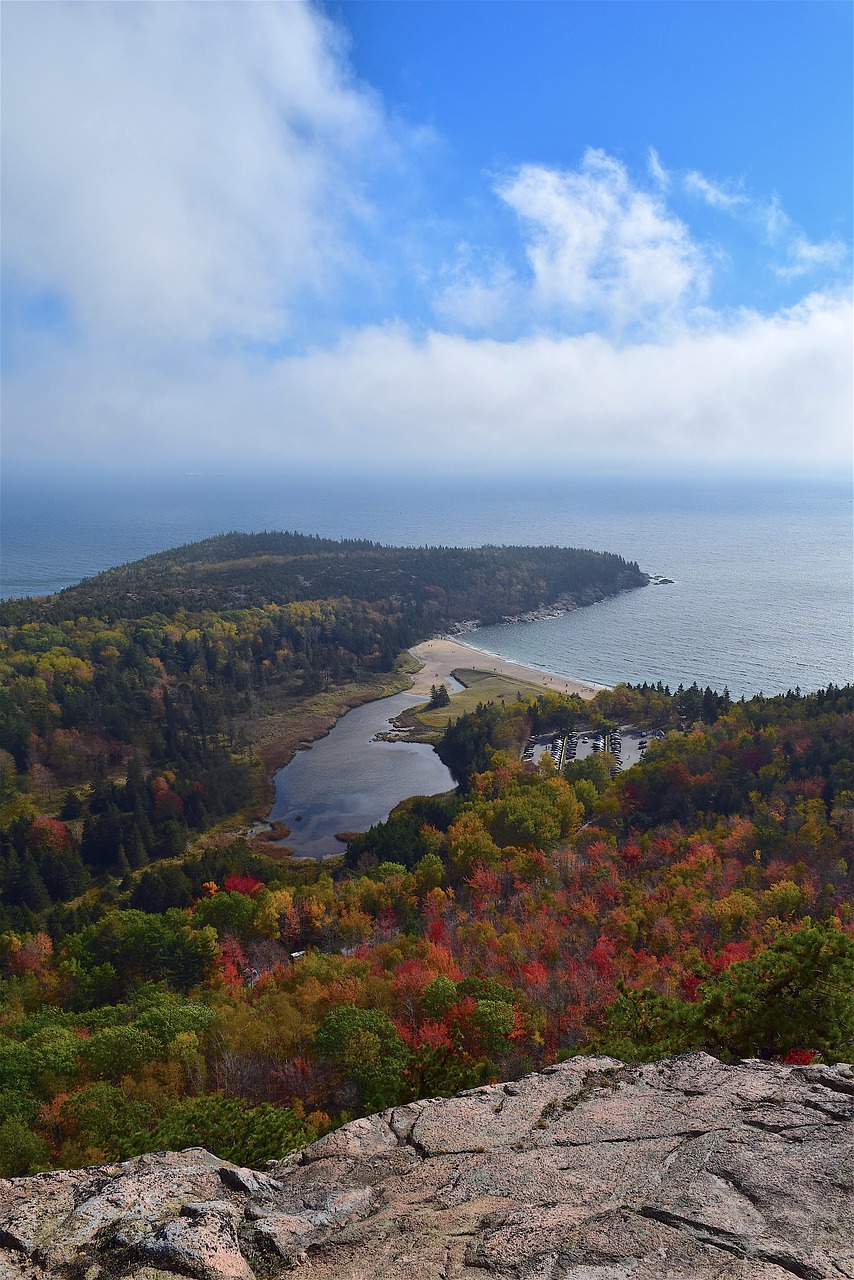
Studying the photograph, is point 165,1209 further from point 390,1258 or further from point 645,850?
point 645,850

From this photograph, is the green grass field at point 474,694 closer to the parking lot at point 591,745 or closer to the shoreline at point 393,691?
the shoreline at point 393,691

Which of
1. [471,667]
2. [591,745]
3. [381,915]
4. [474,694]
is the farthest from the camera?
[471,667]

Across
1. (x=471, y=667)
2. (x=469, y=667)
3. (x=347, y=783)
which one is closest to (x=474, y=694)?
(x=471, y=667)

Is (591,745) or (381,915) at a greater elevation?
(591,745)

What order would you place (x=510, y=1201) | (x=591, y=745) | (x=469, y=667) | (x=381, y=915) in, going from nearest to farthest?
(x=510, y=1201) → (x=381, y=915) → (x=591, y=745) → (x=469, y=667)

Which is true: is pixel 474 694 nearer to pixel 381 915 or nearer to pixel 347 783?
pixel 347 783

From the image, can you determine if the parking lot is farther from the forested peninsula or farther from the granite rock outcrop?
the granite rock outcrop

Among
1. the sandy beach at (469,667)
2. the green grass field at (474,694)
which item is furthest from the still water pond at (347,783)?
the sandy beach at (469,667)
